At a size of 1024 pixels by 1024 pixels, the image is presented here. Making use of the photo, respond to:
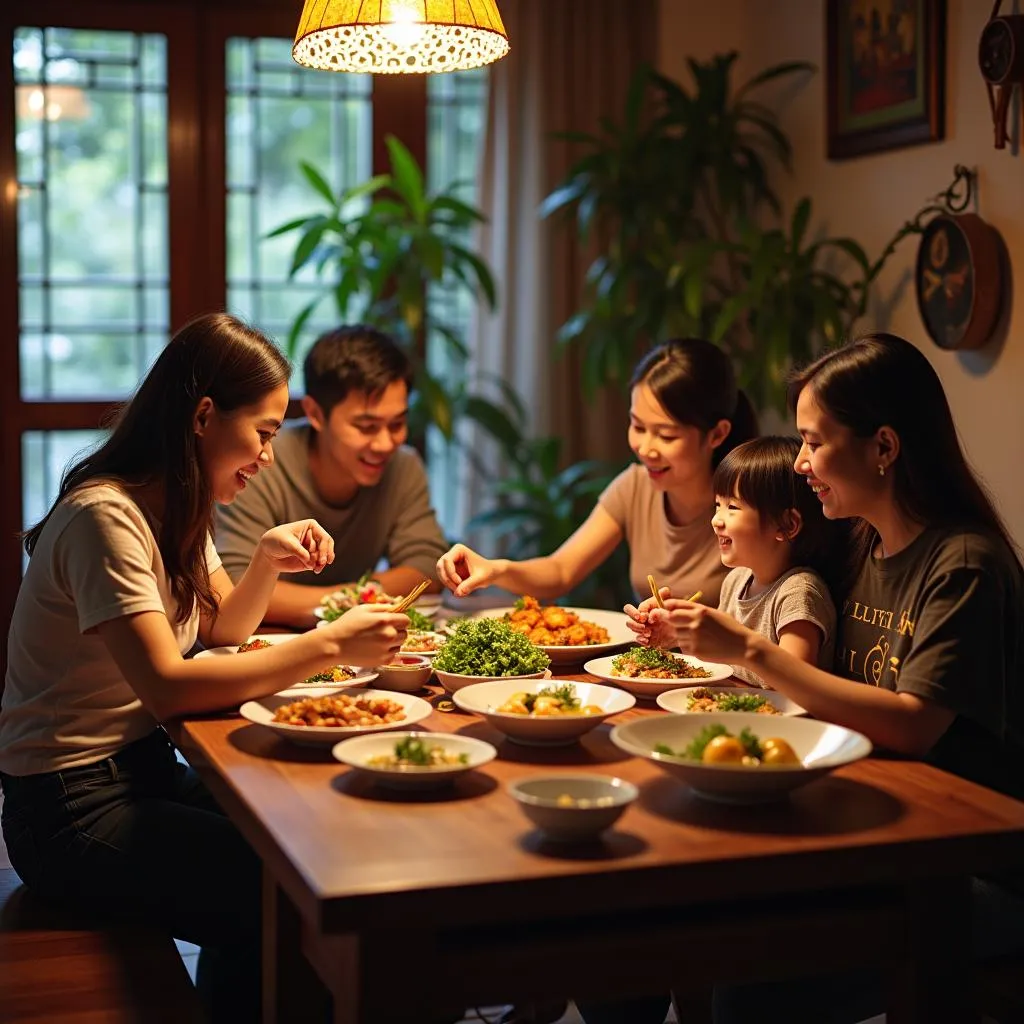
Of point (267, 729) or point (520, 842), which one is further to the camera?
point (267, 729)

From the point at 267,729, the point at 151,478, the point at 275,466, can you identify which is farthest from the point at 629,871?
the point at 275,466

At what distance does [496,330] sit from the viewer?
190 inches

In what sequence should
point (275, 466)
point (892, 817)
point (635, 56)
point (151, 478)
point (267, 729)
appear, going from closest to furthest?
point (892, 817) → point (267, 729) → point (151, 478) → point (275, 466) → point (635, 56)

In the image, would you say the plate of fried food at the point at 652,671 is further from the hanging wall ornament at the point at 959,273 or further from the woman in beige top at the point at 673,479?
the hanging wall ornament at the point at 959,273

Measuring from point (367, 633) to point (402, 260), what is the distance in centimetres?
258

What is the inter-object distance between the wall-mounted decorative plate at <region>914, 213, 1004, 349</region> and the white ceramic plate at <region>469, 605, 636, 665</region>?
148 cm

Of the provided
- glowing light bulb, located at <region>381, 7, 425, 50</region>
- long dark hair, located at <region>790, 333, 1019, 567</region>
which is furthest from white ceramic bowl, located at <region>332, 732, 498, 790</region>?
glowing light bulb, located at <region>381, 7, 425, 50</region>

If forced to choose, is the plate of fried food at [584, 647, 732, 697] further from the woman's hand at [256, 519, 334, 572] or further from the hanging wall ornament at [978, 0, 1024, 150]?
the hanging wall ornament at [978, 0, 1024, 150]

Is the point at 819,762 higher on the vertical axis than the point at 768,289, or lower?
lower

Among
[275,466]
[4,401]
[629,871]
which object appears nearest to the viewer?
[629,871]

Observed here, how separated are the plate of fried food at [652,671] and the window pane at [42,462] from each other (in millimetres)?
2845

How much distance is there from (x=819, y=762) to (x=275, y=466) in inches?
73.1

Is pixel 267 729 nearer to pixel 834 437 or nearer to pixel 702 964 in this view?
pixel 702 964

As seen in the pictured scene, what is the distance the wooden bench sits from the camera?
1.69 meters
